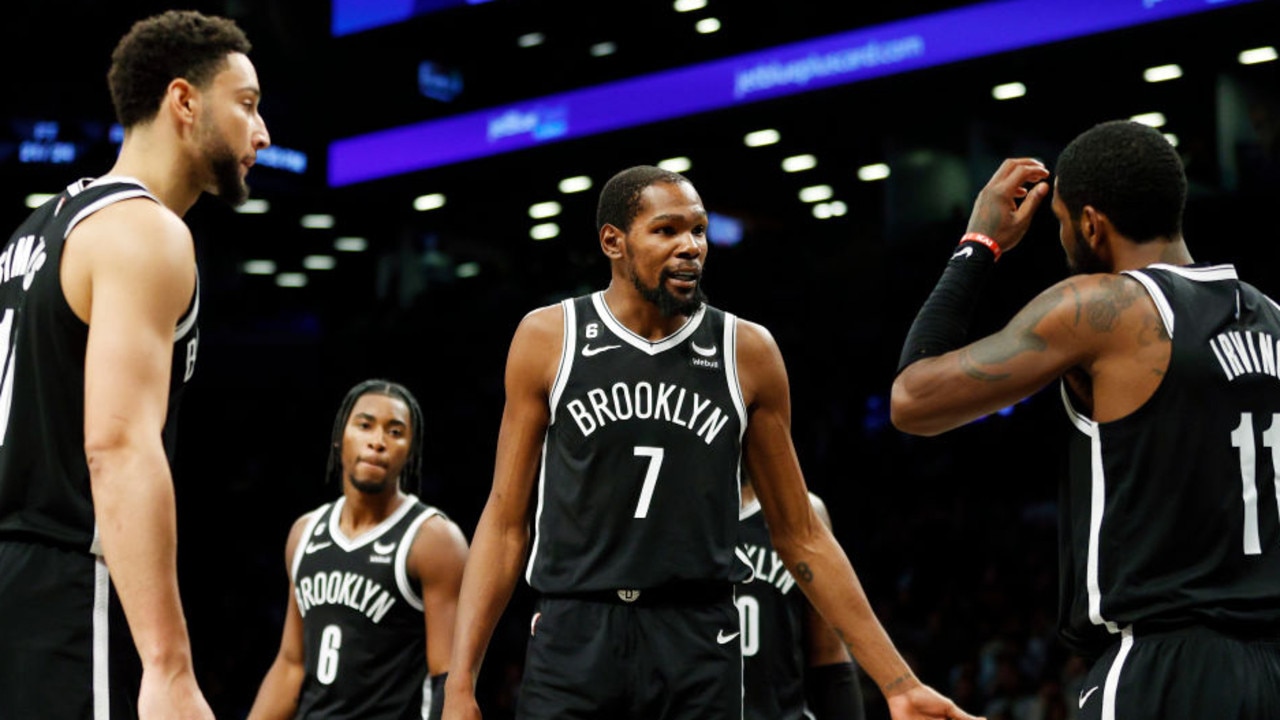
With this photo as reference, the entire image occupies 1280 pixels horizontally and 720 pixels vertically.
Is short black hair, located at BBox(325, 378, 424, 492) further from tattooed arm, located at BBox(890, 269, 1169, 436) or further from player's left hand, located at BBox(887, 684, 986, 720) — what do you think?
tattooed arm, located at BBox(890, 269, 1169, 436)

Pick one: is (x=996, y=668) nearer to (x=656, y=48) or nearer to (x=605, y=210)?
(x=656, y=48)

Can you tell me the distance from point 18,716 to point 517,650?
11.3 m

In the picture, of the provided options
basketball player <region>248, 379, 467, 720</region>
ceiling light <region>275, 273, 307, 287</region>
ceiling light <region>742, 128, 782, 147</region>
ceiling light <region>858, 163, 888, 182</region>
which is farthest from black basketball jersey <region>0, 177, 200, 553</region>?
ceiling light <region>275, 273, 307, 287</region>

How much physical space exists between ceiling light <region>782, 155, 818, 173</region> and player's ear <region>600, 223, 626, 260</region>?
10.2 meters

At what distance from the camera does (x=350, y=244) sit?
20.2m

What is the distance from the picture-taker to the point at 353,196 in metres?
14.8

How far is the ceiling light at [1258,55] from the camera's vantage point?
9.77 m

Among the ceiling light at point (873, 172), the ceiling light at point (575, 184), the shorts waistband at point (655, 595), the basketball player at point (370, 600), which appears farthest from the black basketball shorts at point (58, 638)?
the ceiling light at point (873, 172)

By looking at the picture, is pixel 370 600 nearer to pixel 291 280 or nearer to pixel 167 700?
pixel 167 700

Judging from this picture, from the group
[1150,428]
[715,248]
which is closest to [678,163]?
[715,248]

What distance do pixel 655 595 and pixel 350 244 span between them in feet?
55.6

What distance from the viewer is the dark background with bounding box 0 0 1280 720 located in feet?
37.8

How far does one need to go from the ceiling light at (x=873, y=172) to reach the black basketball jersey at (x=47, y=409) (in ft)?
43.9

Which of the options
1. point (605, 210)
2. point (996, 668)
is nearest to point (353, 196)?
point (996, 668)
